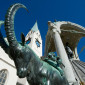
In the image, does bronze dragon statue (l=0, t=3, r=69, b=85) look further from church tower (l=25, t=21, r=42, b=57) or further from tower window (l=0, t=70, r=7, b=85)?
church tower (l=25, t=21, r=42, b=57)

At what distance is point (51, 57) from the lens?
Answer: 2137mm

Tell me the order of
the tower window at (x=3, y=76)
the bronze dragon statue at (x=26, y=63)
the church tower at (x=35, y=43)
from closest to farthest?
the bronze dragon statue at (x=26, y=63) < the tower window at (x=3, y=76) < the church tower at (x=35, y=43)

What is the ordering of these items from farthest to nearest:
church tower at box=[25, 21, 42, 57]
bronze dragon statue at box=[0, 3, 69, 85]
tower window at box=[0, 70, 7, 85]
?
church tower at box=[25, 21, 42, 57]
tower window at box=[0, 70, 7, 85]
bronze dragon statue at box=[0, 3, 69, 85]

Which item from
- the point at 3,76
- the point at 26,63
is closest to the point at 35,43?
the point at 3,76

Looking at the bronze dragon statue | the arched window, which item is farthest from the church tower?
the bronze dragon statue

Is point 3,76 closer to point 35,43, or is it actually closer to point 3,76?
point 3,76

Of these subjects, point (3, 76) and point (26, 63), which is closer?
point (26, 63)

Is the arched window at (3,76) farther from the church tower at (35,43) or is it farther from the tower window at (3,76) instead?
the church tower at (35,43)

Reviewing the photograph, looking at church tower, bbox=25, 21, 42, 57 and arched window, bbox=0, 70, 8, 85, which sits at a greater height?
church tower, bbox=25, 21, 42, 57

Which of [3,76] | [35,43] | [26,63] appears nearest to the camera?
[26,63]

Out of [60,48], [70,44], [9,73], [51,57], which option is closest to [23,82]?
[9,73]

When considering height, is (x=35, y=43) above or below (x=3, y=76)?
above

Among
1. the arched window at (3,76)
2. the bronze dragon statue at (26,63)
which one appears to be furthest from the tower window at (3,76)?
the bronze dragon statue at (26,63)

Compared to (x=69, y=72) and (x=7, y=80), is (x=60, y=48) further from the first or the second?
(x=7, y=80)
